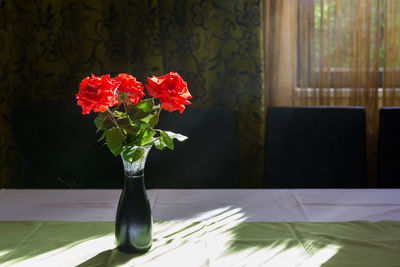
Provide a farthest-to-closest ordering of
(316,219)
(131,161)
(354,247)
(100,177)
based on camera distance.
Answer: (100,177)
(316,219)
(354,247)
(131,161)

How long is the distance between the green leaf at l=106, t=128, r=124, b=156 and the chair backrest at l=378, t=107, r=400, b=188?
3.87ft

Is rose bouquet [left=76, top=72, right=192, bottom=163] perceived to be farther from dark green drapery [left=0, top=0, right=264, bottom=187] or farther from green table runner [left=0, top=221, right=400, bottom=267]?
dark green drapery [left=0, top=0, right=264, bottom=187]

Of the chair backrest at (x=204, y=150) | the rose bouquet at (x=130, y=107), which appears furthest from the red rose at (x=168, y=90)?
the chair backrest at (x=204, y=150)

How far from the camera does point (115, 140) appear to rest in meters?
0.71

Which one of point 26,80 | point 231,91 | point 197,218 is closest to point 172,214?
point 197,218

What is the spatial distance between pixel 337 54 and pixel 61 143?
136cm

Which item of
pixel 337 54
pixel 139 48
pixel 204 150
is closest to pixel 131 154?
pixel 204 150

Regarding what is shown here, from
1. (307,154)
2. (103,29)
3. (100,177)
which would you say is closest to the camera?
(307,154)

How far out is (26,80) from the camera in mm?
2057

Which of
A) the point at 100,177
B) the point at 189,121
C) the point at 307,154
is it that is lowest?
the point at 100,177

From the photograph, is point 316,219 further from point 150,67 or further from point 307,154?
point 150,67

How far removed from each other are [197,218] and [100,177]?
965mm

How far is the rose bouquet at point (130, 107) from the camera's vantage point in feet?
2.28

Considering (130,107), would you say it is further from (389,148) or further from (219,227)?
(389,148)
